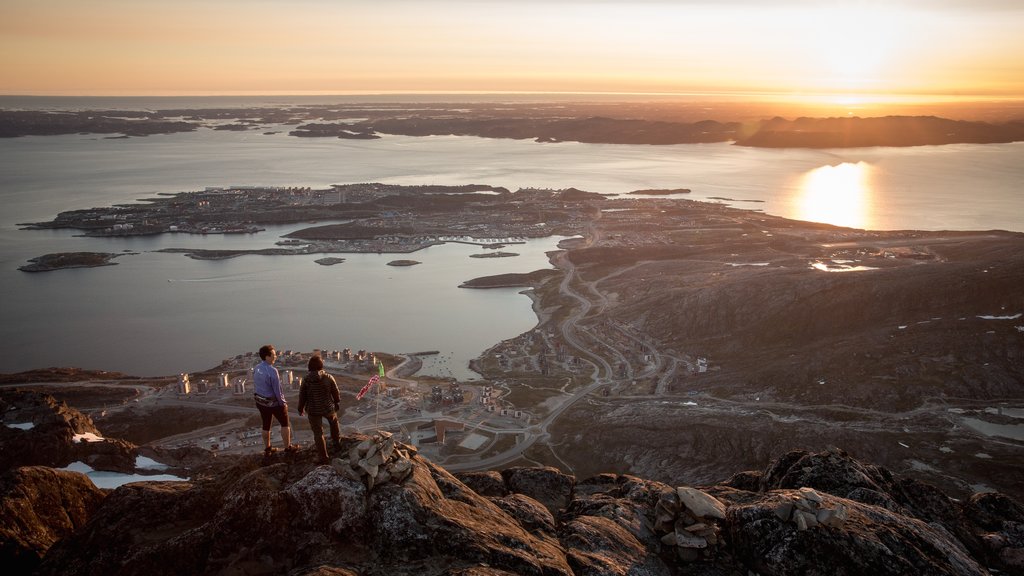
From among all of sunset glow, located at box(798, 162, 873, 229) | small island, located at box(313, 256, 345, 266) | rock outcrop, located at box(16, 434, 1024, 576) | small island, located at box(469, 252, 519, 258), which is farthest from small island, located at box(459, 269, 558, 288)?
rock outcrop, located at box(16, 434, 1024, 576)

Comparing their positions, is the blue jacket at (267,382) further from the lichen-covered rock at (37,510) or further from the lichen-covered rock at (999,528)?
the lichen-covered rock at (999,528)

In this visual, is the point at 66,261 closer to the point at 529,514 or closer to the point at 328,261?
the point at 328,261

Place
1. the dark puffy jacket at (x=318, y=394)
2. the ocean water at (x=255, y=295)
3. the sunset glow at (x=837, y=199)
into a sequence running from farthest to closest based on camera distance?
the sunset glow at (x=837, y=199) → the ocean water at (x=255, y=295) → the dark puffy jacket at (x=318, y=394)

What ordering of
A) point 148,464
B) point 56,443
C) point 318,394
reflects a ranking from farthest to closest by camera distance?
point 56,443
point 148,464
point 318,394

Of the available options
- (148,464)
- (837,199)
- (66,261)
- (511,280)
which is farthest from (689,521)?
(837,199)

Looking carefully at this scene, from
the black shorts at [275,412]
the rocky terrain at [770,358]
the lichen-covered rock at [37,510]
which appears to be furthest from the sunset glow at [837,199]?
the lichen-covered rock at [37,510]

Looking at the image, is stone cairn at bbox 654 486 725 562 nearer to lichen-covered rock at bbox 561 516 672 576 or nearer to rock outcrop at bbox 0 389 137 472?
lichen-covered rock at bbox 561 516 672 576
